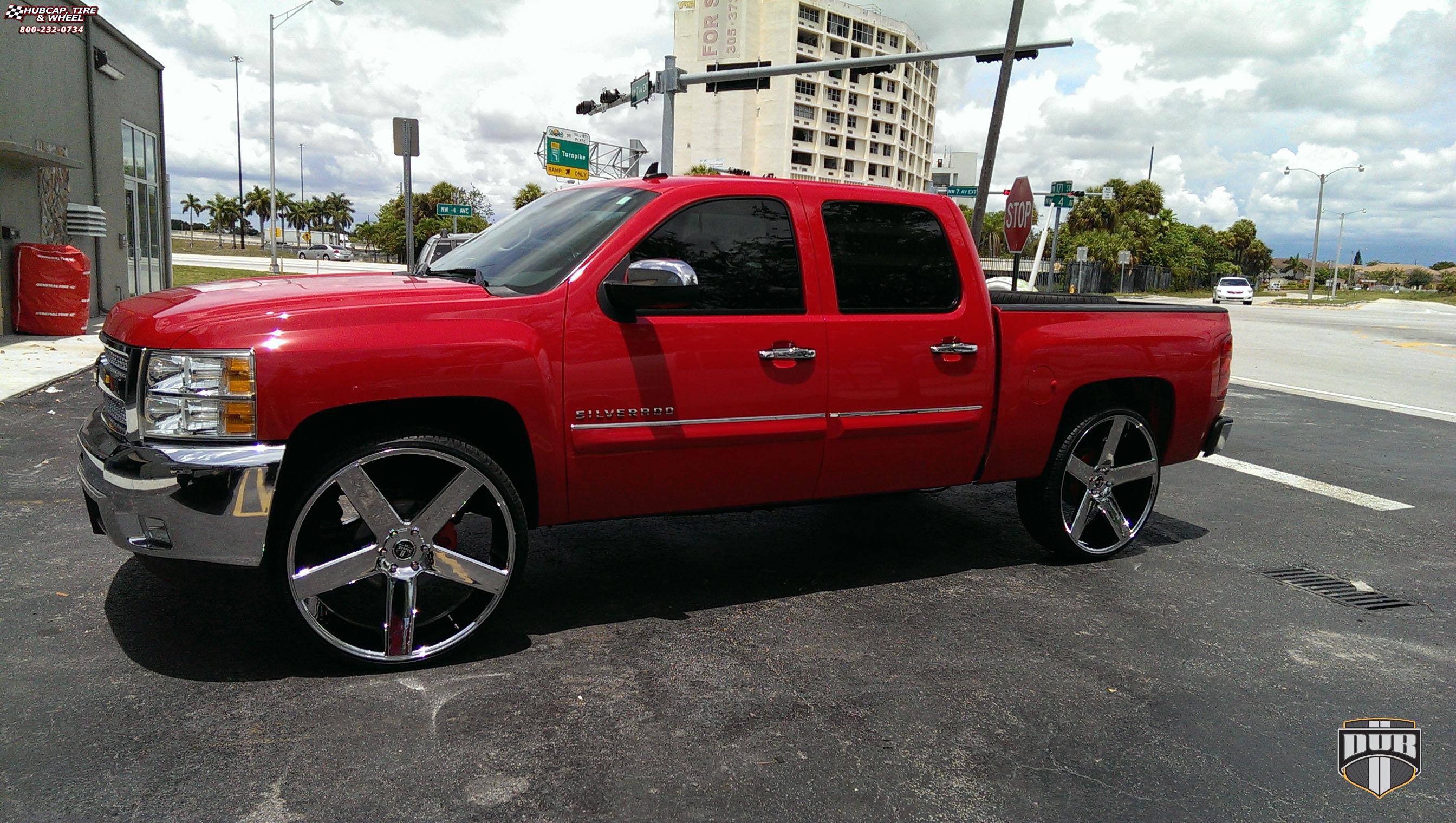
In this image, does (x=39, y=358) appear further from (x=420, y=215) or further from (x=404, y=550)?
(x=420, y=215)

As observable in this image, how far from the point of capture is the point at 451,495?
3.51 metres

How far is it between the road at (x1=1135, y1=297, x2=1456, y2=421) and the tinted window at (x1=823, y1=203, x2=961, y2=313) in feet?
31.2

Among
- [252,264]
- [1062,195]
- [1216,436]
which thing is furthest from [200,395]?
[252,264]

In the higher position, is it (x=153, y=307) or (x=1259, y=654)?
Answer: (x=153, y=307)

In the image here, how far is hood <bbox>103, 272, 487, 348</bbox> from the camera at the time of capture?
10.3 feet

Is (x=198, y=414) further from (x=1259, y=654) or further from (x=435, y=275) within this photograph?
(x=1259, y=654)

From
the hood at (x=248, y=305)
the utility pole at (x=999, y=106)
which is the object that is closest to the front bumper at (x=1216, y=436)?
the hood at (x=248, y=305)

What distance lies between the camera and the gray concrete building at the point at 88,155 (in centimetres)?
1327

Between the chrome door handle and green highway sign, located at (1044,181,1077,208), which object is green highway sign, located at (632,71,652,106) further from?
the chrome door handle

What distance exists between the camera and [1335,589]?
4945mm

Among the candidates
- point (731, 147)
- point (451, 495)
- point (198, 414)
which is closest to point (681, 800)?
point (451, 495)

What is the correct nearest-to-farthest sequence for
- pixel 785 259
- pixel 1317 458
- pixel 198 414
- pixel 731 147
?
1. pixel 198 414
2. pixel 785 259
3. pixel 1317 458
4. pixel 731 147

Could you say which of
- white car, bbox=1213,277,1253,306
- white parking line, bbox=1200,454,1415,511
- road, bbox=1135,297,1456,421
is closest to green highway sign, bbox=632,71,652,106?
road, bbox=1135,297,1456,421

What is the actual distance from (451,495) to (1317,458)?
771 cm
